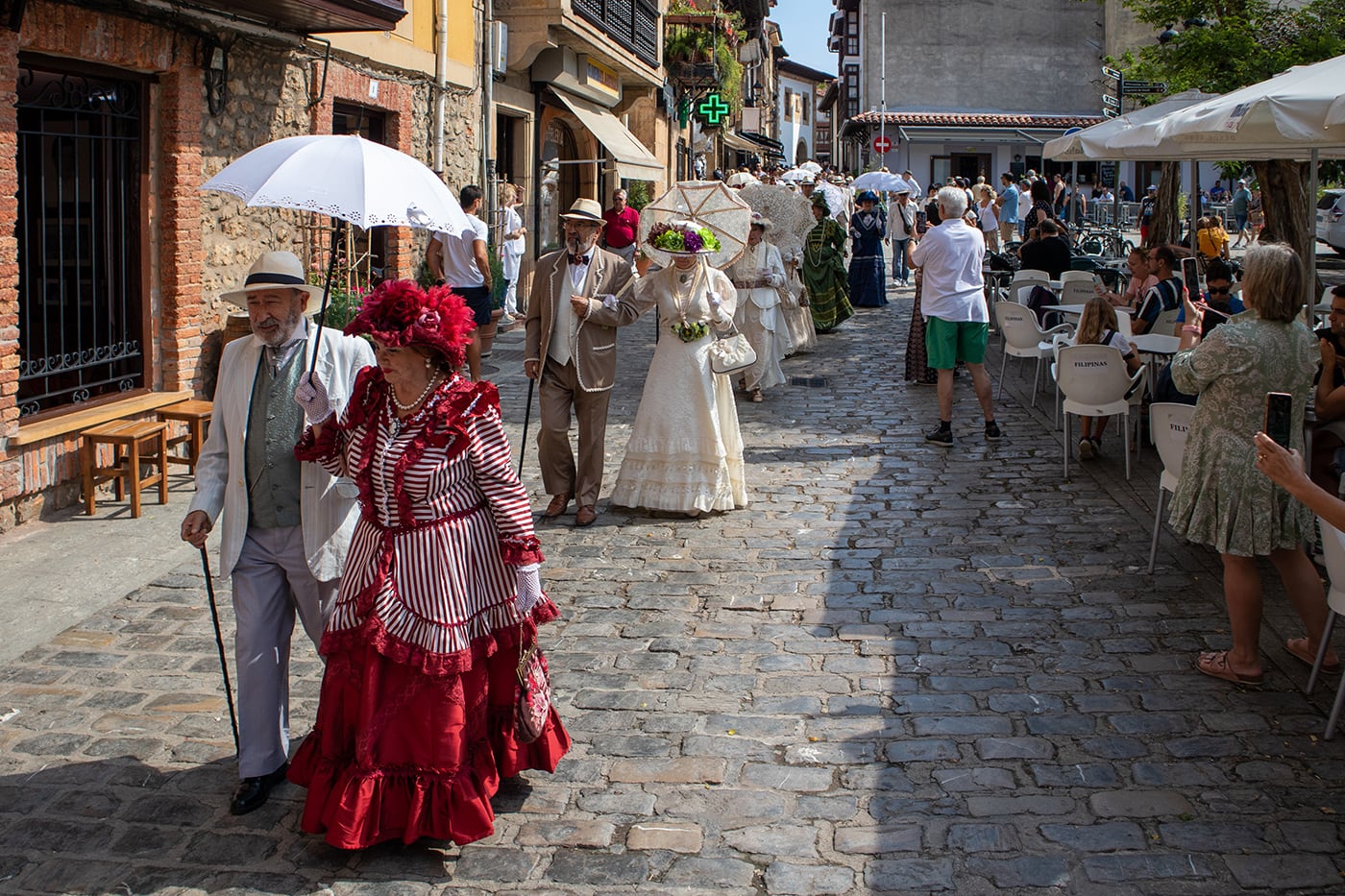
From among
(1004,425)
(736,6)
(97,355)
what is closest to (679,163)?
(736,6)

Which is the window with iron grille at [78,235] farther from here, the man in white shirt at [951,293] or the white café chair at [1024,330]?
the white café chair at [1024,330]

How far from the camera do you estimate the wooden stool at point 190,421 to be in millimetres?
8938

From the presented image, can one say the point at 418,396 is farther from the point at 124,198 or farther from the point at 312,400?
the point at 124,198

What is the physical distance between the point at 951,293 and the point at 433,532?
692 centimetres

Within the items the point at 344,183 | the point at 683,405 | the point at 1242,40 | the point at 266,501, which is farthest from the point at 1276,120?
the point at 1242,40

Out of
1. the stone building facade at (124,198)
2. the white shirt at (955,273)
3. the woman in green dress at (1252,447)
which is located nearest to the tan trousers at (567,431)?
Answer: the stone building facade at (124,198)

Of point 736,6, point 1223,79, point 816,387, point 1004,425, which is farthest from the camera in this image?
point 736,6

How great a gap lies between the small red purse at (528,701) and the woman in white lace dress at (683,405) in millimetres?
4115

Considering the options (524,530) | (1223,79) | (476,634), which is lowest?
(476,634)

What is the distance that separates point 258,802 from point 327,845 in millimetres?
372

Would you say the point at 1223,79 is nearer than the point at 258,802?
No

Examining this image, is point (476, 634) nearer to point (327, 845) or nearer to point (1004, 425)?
point (327, 845)

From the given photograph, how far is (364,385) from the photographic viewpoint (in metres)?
4.29

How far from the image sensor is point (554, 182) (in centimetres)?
2281
